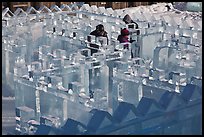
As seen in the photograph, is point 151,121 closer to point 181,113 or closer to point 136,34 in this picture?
point 181,113

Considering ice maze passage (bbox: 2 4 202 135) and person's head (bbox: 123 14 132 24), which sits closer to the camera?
ice maze passage (bbox: 2 4 202 135)

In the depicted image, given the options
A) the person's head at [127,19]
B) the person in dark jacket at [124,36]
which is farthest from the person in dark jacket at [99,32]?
the person's head at [127,19]

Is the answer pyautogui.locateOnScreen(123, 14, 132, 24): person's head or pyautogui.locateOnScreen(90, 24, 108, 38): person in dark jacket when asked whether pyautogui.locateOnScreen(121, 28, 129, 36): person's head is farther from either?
pyautogui.locateOnScreen(123, 14, 132, 24): person's head

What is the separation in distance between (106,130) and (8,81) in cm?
101

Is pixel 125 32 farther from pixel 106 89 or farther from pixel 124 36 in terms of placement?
pixel 106 89

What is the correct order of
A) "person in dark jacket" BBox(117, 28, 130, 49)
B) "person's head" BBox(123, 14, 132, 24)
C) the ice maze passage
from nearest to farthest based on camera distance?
the ice maze passage, "person in dark jacket" BBox(117, 28, 130, 49), "person's head" BBox(123, 14, 132, 24)

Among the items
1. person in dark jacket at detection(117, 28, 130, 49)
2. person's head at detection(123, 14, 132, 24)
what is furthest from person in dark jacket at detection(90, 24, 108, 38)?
person's head at detection(123, 14, 132, 24)

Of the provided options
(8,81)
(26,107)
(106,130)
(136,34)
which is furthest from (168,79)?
(136,34)

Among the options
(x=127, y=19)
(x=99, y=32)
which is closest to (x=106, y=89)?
(x=99, y=32)

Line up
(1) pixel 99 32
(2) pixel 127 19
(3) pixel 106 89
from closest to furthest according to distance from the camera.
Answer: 1. (3) pixel 106 89
2. (1) pixel 99 32
3. (2) pixel 127 19

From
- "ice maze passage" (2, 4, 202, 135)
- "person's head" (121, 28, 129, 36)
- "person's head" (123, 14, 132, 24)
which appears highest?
"person's head" (123, 14, 132, 24)

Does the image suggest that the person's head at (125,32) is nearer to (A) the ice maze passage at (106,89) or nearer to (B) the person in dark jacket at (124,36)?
(B) the person in dark jacket at (124,36)

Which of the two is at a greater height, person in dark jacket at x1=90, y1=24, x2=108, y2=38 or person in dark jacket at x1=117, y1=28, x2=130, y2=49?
person in dark jacket at x1=90, y1=24, x2=108, y2=38

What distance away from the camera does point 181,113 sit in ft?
7.16
